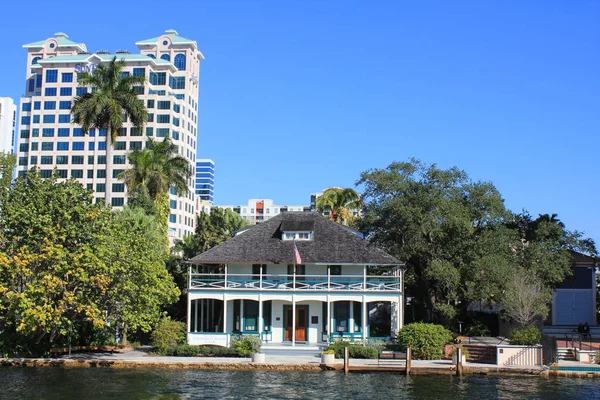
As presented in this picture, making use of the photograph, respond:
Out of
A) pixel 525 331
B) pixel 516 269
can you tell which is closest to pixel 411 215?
pixel 516 269

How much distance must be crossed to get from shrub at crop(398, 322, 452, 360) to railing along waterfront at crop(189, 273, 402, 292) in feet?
16.1

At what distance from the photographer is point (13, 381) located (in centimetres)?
3222

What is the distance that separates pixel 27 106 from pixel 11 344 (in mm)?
95339

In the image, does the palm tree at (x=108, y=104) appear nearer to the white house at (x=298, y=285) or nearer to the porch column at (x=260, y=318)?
the white house at (x=298, y=285)

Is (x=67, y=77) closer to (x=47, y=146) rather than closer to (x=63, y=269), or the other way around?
(x=47, y=146)

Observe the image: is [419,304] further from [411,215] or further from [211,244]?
[211,244]

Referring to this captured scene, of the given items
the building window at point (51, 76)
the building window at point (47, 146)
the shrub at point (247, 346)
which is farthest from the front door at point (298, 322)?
the building window at point (51, 76)

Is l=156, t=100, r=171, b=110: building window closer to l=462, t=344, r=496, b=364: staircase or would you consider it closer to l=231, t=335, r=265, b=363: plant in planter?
l=231, t=335, r=265, b=363: plant in planter

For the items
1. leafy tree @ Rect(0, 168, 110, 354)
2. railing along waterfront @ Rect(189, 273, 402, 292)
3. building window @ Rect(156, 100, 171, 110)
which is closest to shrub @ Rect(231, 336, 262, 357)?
railing along waterfront @ Rect(189, 273, 402, 292)

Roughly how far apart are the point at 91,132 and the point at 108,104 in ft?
232

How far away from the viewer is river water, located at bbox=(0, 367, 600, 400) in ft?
97.5

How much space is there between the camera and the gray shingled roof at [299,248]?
45.9 m

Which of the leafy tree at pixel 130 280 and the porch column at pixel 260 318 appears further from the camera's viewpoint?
the porch column at pixel 260 318

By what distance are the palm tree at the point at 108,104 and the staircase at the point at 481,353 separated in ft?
93.2
